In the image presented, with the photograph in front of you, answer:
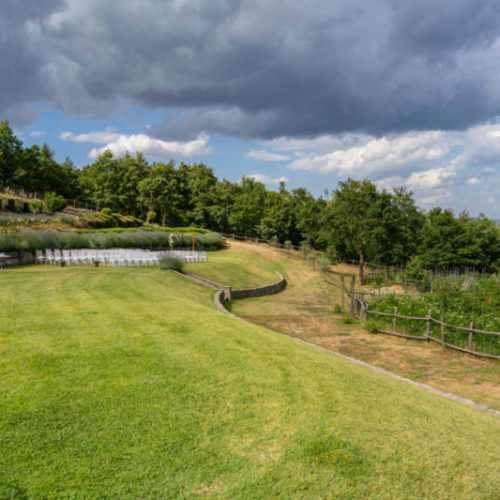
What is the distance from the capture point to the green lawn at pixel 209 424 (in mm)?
4465

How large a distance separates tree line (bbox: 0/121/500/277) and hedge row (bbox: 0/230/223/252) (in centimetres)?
1901

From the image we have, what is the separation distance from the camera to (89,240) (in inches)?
1126

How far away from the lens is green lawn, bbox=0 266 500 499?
446 centimetres

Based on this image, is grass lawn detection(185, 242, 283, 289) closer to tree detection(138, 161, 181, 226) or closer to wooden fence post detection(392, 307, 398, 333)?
wooden fence post detection(392, 307, 398, 333)

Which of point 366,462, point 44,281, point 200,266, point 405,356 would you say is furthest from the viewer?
point 200,266

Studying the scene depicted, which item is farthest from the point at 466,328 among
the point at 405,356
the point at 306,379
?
the point at 306,379

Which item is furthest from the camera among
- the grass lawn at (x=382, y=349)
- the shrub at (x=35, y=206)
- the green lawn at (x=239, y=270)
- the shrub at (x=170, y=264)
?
the shrub at (x=35, y=206)

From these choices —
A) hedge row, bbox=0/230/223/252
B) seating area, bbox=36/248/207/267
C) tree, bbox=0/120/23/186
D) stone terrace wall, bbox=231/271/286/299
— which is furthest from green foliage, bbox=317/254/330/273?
tree, bbox=0/120/23/186

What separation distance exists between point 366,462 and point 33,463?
427 centimetres

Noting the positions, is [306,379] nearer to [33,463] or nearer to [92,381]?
[92,381]

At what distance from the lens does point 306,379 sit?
7723 mm

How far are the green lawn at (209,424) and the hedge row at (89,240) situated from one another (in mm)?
15839

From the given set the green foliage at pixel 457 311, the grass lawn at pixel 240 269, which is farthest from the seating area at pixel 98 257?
the green foliage at pixel 457 311

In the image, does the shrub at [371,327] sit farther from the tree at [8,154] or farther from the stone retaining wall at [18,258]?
the tree at [8,154]
